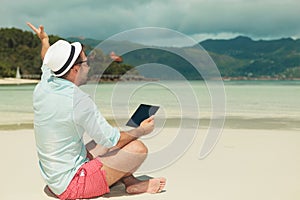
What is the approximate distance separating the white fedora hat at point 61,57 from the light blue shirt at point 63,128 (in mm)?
84

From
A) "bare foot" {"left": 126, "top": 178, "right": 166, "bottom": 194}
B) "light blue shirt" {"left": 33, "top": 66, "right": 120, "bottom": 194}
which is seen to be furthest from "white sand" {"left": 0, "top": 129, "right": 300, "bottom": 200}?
"light blue shirt" {"left": 33, "top": 66, "right": 120, "bottom": 194}

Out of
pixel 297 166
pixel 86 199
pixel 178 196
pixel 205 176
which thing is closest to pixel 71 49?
pixel 86 199

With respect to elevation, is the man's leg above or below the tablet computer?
below

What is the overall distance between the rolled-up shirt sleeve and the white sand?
68 cm

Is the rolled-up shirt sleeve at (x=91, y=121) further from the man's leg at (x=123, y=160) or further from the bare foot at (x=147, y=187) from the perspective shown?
the bare foot at (x=147, y=187)

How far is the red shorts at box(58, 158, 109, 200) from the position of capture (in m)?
3.29

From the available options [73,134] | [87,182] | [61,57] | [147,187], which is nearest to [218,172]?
[147,187]

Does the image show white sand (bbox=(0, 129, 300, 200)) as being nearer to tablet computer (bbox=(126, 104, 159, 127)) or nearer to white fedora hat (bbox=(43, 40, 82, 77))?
tablet computer (bbox=(126, 104, 159, 127))

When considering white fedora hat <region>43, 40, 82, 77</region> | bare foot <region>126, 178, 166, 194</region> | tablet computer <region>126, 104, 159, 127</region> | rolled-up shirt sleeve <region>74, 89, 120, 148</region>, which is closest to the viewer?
rolled-up shirt sleeve <region>74, 89, 120, 148</region>

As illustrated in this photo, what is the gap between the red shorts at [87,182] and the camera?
3293 mm

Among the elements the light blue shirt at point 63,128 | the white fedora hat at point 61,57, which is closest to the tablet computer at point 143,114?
the light blue shirt at point 63,128

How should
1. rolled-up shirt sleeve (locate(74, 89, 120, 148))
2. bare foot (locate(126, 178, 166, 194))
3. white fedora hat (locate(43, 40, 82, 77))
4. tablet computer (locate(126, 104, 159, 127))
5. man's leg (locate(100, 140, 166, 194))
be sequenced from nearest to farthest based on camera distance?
rolled-up shirt sleeve (locate(74, 89, 120, 148)) → white fedora hat (locate(43, 40, 82, 77)) → man's leg (locate(100, 140, 166, 194)) → tablet computer (locate(126, 104, 159, 127)) → bare foot (locate(126, 178, 166, 194))

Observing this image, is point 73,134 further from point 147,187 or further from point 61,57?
point 147,187

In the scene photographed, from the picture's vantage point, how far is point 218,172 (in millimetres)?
4527
